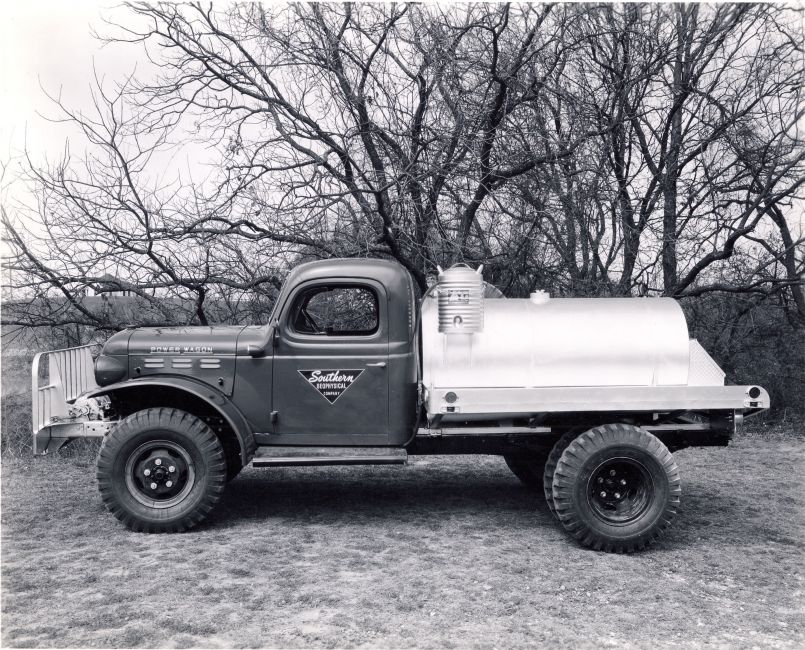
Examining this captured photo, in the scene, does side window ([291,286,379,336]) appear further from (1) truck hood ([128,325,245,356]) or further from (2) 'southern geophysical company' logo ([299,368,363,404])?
(2) 'southern geophysical company' logo ([299,368,363,404])

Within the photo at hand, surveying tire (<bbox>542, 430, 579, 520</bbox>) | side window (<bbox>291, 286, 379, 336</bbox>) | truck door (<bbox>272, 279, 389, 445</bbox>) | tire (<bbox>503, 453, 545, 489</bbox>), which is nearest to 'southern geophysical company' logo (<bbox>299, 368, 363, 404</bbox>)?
truck door (<bbox>272, 279, 389, 445</bbox>)

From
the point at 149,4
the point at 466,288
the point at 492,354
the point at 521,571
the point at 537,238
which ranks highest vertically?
the point at 149,4

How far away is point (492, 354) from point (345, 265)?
55.6 inches

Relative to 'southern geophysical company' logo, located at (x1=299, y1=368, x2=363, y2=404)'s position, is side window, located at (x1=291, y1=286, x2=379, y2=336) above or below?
above

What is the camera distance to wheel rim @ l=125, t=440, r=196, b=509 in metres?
5.60

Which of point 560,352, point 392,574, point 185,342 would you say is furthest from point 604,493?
point 185,342

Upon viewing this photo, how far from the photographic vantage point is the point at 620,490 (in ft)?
17.9

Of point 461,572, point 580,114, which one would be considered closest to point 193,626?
point 461,572

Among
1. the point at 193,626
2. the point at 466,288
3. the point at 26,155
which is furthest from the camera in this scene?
the point at 26,155

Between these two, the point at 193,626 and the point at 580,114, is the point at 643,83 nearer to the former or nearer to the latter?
the point at 580,114

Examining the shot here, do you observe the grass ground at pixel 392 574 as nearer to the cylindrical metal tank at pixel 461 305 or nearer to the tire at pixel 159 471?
the tire at pixel 159 471

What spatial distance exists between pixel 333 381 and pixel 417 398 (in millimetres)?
665

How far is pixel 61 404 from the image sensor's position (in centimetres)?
608

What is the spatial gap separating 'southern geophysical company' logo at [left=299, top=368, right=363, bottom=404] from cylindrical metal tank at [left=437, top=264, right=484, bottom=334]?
84 cm
